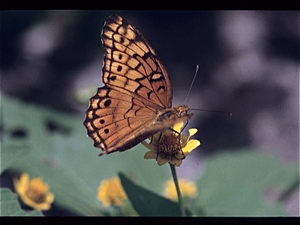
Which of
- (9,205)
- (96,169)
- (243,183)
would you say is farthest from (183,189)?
(9,205)

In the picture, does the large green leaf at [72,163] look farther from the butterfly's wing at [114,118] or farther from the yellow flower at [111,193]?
the butterfly's wing at [114,118]

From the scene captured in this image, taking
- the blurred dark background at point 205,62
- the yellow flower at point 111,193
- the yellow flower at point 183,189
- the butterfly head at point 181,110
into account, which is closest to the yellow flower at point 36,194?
the yellow flower at point 111,193

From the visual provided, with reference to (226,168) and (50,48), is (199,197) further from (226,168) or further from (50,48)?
(50,48)

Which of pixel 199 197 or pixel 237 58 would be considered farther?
pixel 237 58

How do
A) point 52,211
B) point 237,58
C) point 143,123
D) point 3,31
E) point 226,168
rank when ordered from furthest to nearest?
point 237,58, point 3,31, point 226,168, point 52,211, point 143,123

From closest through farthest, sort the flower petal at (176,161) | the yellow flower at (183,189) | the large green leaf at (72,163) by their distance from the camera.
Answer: the flower petal at (176,161) < the large green leaf at (72,163) < the yellow flower at (183,189)

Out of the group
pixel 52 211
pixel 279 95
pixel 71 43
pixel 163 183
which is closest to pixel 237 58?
pixel 279 95
